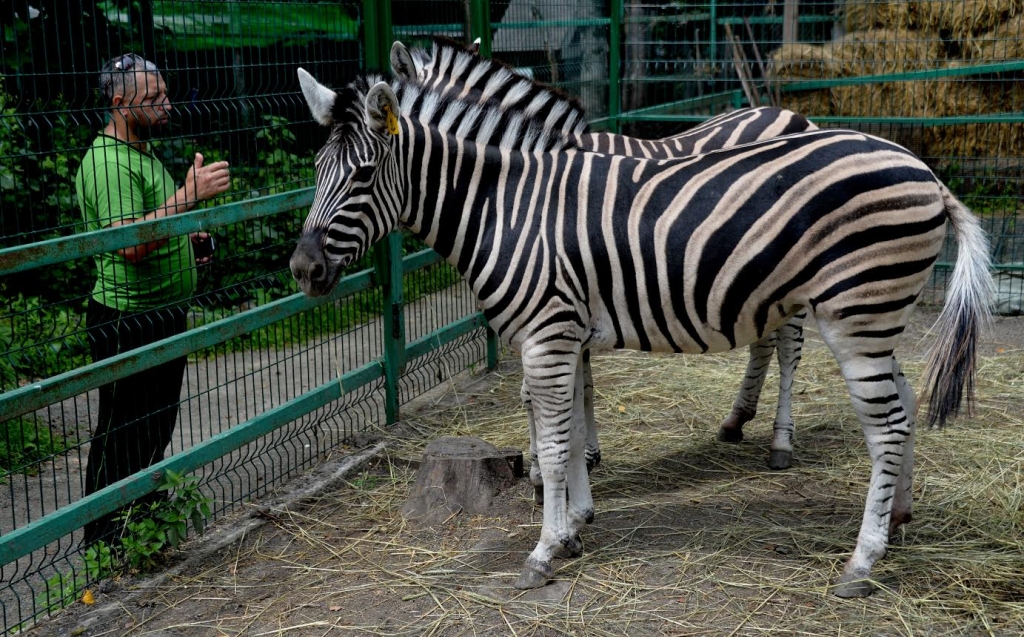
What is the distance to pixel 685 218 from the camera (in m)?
4.17

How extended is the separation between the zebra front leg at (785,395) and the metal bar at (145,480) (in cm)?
241

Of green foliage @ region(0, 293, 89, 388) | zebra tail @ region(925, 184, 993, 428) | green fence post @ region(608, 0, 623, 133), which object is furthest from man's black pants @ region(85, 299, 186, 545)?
green fence post @ region(608, 0, 623, 133)

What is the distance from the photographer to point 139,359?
431 centimetres

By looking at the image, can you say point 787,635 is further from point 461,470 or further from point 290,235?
point 290,235

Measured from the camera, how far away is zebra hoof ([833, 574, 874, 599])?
4074 mm

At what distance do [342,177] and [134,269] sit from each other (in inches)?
43.5

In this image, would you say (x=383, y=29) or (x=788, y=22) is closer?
(x=383, y=29)

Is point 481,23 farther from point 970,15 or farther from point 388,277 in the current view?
point 970,15

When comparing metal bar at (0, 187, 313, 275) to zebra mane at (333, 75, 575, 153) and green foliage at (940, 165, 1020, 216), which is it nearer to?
zebra mane at (333, 75, 575, 153)

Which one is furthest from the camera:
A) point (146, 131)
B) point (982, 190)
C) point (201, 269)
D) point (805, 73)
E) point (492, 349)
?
point (805, 73)

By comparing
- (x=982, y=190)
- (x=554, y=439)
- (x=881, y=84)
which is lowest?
(x=554, y=439)

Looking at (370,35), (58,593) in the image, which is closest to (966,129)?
(370,35)

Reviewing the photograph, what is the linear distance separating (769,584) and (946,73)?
6.33 m

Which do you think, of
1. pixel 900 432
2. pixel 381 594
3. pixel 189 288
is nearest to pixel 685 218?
pixel 900 432
